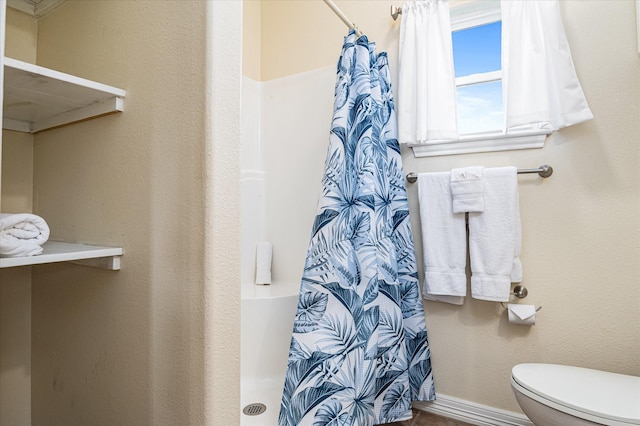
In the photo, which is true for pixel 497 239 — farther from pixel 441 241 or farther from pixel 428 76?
pixel 428 76

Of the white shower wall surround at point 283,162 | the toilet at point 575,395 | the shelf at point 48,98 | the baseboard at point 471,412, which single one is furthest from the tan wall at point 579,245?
the shelf at point 48,98

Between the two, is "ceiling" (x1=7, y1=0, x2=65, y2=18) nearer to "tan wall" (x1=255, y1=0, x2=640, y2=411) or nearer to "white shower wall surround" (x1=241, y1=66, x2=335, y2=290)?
"white shower wall surround" (x1=241, y1=66, x2=335, y2=290)

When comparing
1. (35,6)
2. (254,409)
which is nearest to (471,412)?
(254,409)

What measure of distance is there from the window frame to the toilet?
94cm

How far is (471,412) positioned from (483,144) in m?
1.26

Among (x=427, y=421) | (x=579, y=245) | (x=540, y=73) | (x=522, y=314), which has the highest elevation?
(x=540, y=73)

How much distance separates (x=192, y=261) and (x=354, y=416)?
3.16ft

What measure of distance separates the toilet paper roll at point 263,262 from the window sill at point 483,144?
41.6 inches

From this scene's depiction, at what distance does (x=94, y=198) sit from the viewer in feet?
3.34

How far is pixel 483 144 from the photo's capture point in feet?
5.45

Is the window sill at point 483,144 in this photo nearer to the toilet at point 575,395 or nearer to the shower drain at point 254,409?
the toilet at point 575,395

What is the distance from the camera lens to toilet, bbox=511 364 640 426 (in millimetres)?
1071

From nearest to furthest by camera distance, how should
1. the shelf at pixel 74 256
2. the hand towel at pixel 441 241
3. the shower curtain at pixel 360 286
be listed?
Result: the shelf at pixel 74 256
the shower curtain at pixel 360 286
the hand towel at pixel 441 241

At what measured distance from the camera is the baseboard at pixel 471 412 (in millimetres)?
1569
